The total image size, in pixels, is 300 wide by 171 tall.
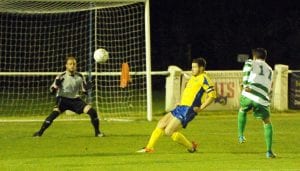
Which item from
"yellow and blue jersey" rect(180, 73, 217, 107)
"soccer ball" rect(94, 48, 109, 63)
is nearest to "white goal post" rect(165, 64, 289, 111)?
"soccer ball" rect(94, 48, 109, 63)

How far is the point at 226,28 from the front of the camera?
48.7m

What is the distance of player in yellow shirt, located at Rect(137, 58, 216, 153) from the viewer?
14.2 m

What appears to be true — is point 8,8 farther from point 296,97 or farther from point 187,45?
point 187,45

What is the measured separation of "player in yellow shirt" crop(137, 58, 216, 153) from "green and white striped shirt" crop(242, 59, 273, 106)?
642 mm

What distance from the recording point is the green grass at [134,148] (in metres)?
12.7

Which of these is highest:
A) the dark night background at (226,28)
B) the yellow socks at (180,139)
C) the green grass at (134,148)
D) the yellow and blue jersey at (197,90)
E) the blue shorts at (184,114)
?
the dark night background at (226,28)

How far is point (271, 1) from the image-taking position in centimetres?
4872

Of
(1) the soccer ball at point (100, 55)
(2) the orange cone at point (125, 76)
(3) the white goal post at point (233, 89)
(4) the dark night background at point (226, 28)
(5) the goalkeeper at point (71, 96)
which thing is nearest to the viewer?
(5) the goalkeeper at point (71, 96)

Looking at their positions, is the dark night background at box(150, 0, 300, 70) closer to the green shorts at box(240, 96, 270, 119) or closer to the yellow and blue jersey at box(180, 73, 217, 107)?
the green shorts at box(240, 96, 270, 119)

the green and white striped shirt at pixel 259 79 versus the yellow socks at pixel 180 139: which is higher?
the green and white striped shirt at pixel 259 79

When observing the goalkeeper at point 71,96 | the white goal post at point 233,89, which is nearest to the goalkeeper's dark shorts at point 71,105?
the goalkeeper at point 71,96

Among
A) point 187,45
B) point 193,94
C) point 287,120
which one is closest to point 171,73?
point 287,120

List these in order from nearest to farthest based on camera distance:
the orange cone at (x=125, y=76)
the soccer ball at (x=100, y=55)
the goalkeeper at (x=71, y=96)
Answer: the goalkeeper at (x=71, y=96) < the orange cone at (x=125, y=76) < the soccer ball at (x=100, y=55)

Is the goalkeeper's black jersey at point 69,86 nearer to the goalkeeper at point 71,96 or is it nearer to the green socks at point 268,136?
the goalkeeper at point 71,96
